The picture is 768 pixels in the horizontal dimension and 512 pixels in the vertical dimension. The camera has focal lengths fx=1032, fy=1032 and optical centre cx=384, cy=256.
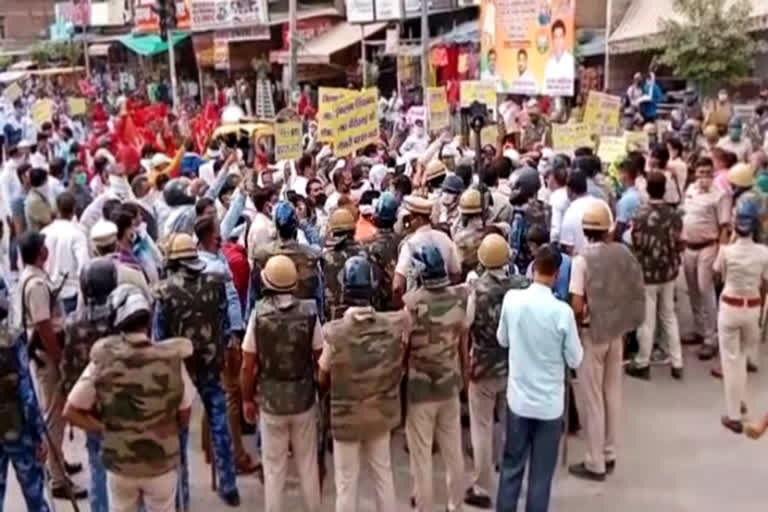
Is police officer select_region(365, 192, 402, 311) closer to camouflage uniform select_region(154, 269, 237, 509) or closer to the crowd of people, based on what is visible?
the crowd of people

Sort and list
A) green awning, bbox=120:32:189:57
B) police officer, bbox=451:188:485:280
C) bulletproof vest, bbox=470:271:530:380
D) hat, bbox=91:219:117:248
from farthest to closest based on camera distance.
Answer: green awning, bbox=120:32:189:57 < police officer, bbox=451:188:485:280 < hat, bbox=91:219:117:248 < bulletproof vest, bbox=470:271:530:380

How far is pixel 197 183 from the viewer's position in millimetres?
10422

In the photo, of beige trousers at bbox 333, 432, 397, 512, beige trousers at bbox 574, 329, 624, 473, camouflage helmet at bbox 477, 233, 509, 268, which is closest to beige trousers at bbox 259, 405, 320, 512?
beige trousers at bbox 333, 432, 397, 512

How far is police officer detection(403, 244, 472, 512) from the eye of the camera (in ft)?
20.3

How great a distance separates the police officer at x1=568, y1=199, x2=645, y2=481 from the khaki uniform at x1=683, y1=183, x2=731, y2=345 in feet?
7.66

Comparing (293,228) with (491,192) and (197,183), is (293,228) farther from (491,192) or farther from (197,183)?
(197,183)

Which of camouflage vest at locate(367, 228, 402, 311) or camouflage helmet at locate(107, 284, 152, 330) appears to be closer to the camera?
camouflage helmet at locate(107, 284, 152, 330)

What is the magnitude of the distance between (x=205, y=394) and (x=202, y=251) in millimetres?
987

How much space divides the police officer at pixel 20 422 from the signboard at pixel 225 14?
1035 inches

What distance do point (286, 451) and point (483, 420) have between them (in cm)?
136

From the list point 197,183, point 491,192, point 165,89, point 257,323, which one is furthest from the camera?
point 165,89

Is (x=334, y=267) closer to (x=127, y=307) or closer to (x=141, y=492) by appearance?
(x=127, y=307)

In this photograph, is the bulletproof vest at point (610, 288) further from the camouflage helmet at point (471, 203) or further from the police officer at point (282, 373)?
the police officer at point (282, 373)

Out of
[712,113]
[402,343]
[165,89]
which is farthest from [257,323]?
[165,89]
